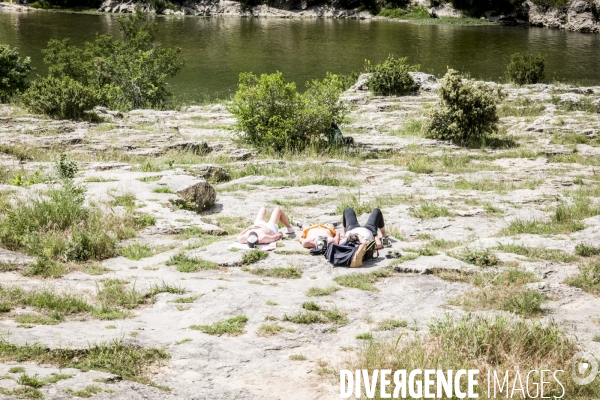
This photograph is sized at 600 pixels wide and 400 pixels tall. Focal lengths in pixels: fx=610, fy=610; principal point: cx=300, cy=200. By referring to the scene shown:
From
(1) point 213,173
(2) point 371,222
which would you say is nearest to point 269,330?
(2) point 371,222

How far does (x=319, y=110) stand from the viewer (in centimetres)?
2486

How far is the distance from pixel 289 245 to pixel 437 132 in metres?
14.5

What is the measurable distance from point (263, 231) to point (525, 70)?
34154 millimetres

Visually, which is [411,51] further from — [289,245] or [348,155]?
[289,245]

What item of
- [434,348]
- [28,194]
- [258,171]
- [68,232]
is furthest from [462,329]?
[258,171]

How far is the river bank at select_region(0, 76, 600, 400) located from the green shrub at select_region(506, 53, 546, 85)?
48.2 feet

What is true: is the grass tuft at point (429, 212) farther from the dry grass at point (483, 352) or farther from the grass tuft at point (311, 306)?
the dry grass at point (483, 352)

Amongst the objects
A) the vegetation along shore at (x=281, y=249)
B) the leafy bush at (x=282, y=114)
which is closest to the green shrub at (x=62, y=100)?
the vegetation along shore at (x=281, y=249)

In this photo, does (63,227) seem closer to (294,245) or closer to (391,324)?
(294,245)

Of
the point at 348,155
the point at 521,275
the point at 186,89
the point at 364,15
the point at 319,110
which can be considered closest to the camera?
the point at 521,275

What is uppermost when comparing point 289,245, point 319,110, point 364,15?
point 364,15

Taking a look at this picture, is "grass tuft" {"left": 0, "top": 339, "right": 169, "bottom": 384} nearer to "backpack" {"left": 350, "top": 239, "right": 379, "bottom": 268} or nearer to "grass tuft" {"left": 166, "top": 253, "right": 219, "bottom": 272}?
"grass tuft" {"left": 166, "top": 253, "right": 219, "bottom": 272}

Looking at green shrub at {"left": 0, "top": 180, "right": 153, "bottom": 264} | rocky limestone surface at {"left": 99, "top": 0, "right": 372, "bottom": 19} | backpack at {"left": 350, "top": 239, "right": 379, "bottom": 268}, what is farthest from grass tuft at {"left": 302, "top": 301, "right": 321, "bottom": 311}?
rocky limestone surface at {"left": 99, "top": 0, "right": 372, "bottom": 19}

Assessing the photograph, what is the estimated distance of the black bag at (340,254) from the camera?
1200cm
